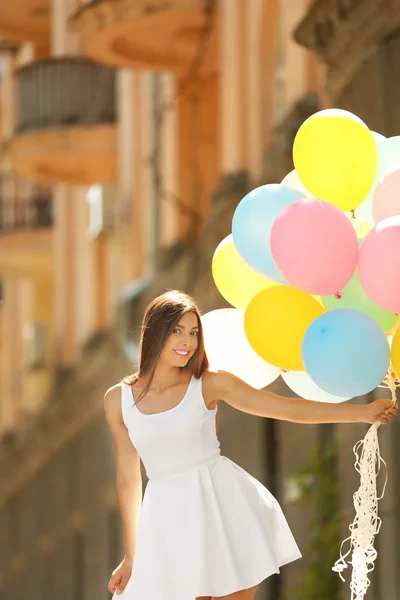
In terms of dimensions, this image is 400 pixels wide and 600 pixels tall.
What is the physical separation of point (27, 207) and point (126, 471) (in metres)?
26.9

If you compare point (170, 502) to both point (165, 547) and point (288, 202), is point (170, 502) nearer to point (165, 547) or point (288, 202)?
point (165, 547)

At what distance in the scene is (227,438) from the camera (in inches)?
533

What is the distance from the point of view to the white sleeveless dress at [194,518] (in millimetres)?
5633

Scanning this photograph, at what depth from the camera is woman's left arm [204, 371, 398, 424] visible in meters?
5.71

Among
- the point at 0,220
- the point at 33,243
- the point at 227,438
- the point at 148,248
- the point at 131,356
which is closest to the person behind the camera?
the point at 227,438

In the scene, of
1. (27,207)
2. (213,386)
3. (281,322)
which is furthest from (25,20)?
(213,386)

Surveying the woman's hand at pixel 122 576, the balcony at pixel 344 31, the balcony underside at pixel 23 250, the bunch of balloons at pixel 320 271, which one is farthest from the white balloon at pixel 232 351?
the balcony underside at pixel 23 250

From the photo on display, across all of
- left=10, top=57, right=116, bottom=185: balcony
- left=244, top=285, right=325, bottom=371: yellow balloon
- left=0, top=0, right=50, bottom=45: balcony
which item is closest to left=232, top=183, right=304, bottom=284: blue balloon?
left=244, top=285, right=325, bottom=371: yellow balloon

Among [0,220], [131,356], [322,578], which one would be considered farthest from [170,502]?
[0,220]

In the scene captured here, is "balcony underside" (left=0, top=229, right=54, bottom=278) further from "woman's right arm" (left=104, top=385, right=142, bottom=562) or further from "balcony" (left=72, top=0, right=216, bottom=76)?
"woman's right arm" (left=104, top=385, right=142, bottom=562)

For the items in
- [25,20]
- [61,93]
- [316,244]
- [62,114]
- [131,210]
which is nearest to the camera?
[316,244]

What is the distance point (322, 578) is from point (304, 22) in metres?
3.62

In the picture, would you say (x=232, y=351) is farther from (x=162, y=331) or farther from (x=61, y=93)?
(x=61, y=93)

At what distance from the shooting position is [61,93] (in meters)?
21.9
